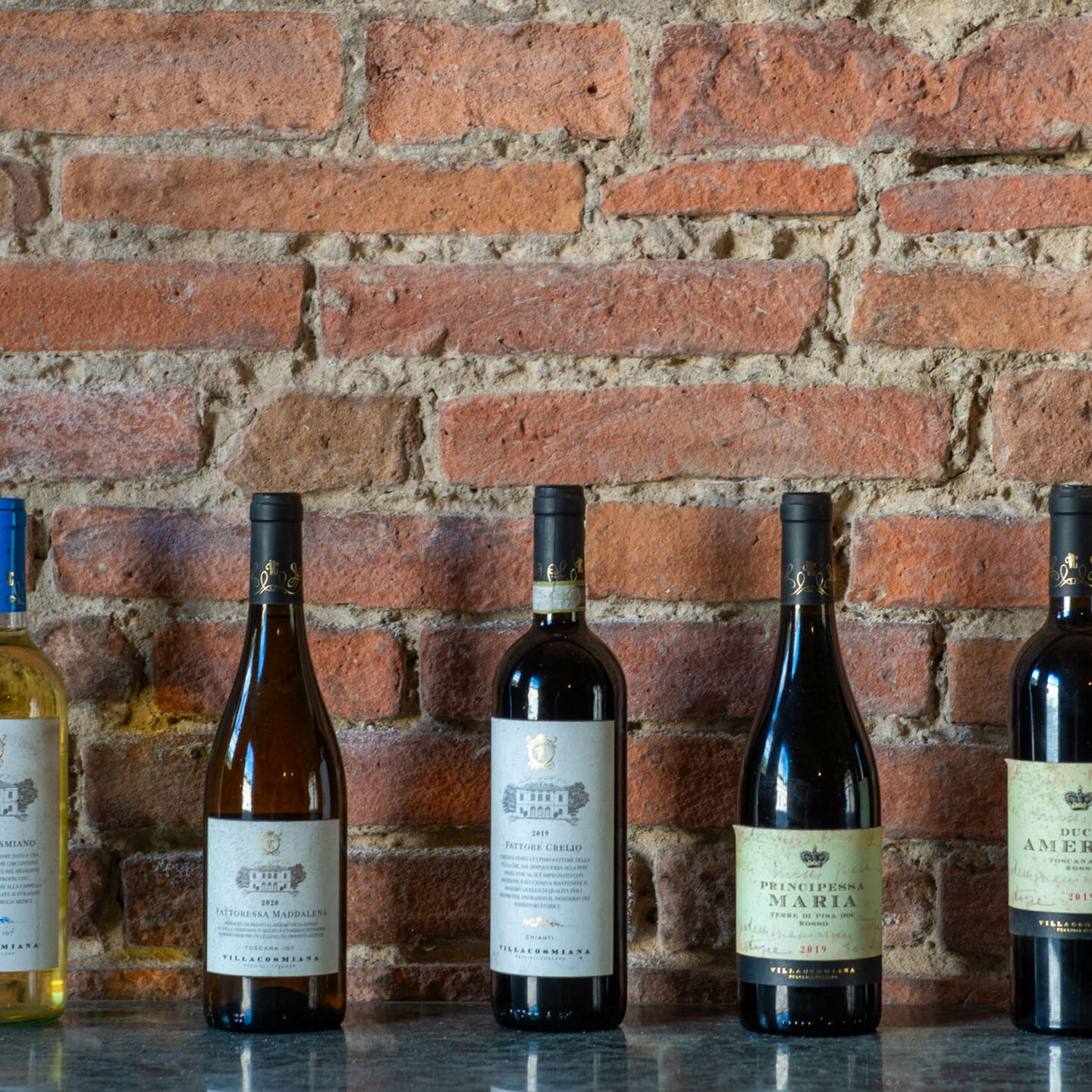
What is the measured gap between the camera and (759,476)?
114cm

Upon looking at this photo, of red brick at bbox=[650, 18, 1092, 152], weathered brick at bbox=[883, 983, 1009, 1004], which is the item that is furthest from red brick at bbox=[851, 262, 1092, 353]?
weathered brick at bbox=[883, 983, 1009, 1004]

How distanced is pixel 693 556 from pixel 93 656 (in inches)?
20.1

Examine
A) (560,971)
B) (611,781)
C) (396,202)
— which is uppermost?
(396,202)

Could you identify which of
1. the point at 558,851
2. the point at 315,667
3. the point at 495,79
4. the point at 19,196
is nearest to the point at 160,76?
the point at 19,196

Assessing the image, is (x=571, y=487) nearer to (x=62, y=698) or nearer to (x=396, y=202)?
(x=396, y=202)

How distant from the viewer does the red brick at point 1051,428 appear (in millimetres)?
1125

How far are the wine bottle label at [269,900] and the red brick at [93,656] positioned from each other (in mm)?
200

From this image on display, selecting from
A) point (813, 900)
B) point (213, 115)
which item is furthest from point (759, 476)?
point (213, 115)

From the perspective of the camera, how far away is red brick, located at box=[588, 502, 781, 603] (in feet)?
3.72

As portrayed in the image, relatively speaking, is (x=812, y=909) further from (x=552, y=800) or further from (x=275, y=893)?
(x=275, y=893)

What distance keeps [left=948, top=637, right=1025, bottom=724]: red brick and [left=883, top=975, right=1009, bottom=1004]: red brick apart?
0.21 m

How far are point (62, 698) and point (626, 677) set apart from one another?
45 centimetres

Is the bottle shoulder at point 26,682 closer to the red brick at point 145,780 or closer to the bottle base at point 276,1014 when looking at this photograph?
the red brick at point 145,780

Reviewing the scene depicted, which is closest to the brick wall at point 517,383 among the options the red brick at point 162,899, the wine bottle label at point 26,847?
the red brick at point 162,899
